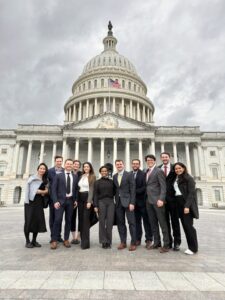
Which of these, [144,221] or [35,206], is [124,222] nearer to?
[144,221]

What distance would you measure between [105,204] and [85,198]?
2.18ft

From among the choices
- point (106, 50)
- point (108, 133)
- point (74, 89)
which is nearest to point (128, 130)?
point (108, 133)

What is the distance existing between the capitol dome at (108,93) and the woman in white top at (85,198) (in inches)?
1725

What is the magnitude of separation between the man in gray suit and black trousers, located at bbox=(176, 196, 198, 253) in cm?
49

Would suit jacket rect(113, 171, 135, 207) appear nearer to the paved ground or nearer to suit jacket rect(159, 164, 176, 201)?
suit jacket rect(159, 164, 176, 201)

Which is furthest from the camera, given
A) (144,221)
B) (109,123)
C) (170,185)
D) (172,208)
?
(109,123)

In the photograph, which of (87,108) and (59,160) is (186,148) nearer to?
(87,108)

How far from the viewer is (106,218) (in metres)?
6.79

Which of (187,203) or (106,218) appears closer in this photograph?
(187,203)

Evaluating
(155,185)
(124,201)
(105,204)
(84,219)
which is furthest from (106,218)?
(155,185)

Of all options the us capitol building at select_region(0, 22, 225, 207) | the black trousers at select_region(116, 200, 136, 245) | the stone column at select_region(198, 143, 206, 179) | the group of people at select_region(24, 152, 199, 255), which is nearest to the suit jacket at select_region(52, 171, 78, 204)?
the group of people at select_region(24, 152, 199, 255)

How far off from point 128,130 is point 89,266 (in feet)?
124

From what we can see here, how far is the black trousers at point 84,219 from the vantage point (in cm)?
639

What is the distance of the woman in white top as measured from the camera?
6582 millimetres
